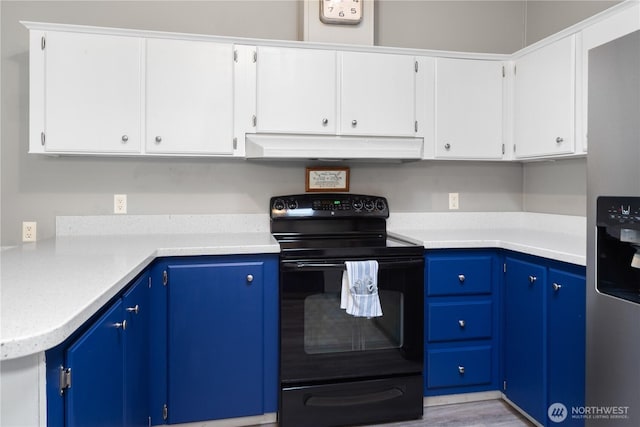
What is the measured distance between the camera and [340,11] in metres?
2.37

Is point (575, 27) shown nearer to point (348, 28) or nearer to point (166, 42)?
point (348, 28)

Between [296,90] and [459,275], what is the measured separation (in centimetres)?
132

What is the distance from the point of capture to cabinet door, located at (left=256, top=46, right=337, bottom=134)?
7.29 feet

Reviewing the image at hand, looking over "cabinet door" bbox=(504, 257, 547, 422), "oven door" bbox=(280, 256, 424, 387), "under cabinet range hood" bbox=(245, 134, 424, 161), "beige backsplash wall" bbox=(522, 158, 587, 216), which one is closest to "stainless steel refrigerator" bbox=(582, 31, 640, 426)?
"cabinet door" bbox=(504, 257, 547, 422)

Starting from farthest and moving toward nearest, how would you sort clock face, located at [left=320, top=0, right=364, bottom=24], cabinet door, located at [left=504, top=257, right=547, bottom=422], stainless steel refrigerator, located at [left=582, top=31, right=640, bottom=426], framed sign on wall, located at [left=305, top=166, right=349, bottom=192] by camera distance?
1. framed sign on wall, located at [left=305, top=166, right=349, bottom=192]
2. clock face, located at [left=320, top=0, right=364, bottom=24]
3. cabinet door, located at [left=504, top=257, right=547, bottom=422]
4. stainless steel refrigerator, located at [left=582, top=31, right=640, bottom=426]

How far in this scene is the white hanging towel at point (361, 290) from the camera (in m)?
1.93

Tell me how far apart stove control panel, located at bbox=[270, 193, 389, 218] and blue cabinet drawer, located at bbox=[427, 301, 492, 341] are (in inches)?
28.4

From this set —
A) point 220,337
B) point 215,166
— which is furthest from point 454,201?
point 220,337

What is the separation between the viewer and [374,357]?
80.5 inches

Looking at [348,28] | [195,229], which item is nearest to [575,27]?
[348,28]

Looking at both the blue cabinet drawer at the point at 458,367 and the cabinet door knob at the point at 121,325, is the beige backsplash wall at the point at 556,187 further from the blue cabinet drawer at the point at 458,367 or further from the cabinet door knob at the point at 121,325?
the cabinet door knob at the point at 121,325

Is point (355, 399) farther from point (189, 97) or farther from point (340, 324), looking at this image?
point (189, 97)

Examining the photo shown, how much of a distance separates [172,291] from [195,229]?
639 mm

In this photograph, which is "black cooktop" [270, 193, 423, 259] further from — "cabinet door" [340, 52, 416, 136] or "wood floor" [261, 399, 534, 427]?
"wood floor" [261, 399, 534, 427]
